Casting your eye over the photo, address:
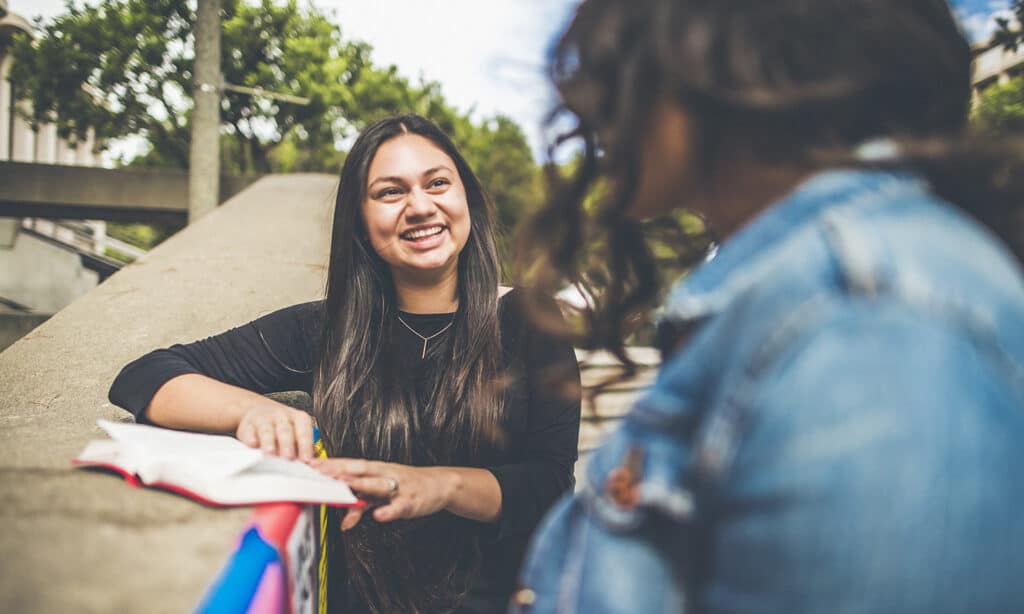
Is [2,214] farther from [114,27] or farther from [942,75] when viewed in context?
[942,75]

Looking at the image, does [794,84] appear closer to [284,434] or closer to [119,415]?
[284,434]

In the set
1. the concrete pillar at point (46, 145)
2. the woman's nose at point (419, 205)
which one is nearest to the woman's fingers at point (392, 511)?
the woman's nose at point (419, 205)

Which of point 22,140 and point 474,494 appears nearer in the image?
point 474,494

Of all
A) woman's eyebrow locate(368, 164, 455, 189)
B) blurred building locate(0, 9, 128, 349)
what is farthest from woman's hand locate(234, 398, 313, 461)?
blurred building locate(0, 9, 128, 349)

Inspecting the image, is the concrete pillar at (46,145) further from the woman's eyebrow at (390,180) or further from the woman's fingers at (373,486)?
the woman's fingers at (373,486)

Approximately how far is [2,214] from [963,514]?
706 inches

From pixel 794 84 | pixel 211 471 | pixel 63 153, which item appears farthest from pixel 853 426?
pixel 63 153

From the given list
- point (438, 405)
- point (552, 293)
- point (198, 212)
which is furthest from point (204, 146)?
point (552, 293)

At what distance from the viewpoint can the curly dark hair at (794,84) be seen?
2.46 feet

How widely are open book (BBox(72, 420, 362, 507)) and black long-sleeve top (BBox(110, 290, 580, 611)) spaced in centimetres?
53

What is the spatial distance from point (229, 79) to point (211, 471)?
1734cm

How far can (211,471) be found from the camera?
1.25m

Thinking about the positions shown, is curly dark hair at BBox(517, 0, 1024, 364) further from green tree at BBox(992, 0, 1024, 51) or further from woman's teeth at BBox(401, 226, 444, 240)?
green tree at BBox(992, 0, 1024, 51)

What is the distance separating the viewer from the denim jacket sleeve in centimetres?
58
